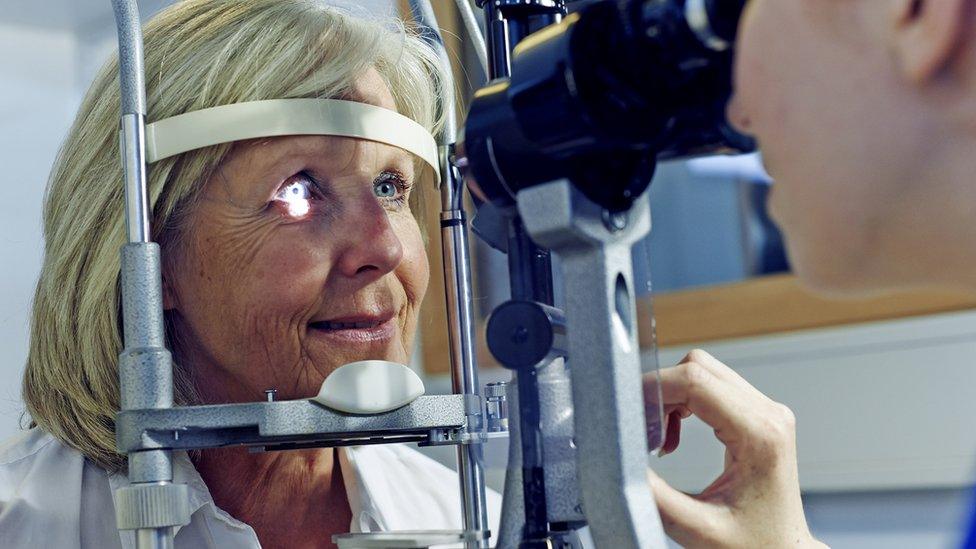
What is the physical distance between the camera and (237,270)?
1054mm

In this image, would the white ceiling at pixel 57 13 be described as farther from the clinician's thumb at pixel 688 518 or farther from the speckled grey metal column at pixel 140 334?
the clinician's thumb at pixel 688 518

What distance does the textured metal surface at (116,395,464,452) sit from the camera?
0.75m

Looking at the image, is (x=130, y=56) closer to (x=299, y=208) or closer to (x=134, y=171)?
(x=134, y=171)

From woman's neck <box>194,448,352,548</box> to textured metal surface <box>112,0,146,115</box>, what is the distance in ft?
1.54

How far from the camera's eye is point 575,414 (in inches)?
23.6

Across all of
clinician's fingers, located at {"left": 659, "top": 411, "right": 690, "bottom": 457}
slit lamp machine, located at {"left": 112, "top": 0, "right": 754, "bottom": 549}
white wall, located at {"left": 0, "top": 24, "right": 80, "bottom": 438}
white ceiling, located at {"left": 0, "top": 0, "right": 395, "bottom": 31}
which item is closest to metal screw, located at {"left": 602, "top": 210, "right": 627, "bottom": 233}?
slit lamp machine, located at {"left": 112, "top": 0, "right": 754, "bottom": 549}

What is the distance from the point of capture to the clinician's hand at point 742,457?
32.7 inches

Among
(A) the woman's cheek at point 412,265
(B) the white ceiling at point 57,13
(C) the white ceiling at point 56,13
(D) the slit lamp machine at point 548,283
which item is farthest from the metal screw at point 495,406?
(C) the white ceiling at point 56,13

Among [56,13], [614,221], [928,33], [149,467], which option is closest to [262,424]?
[149,467]

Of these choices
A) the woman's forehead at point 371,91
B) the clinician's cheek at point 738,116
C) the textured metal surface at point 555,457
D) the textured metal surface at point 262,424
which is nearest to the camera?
the clinician's cheek at point 738,116

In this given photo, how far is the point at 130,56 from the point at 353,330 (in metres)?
0.38

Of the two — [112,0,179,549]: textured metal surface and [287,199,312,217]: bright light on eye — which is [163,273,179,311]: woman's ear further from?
[112,0,179,549]: textured metal surface

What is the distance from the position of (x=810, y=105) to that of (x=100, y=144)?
34.9 inches

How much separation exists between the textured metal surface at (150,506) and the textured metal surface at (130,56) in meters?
0.28
